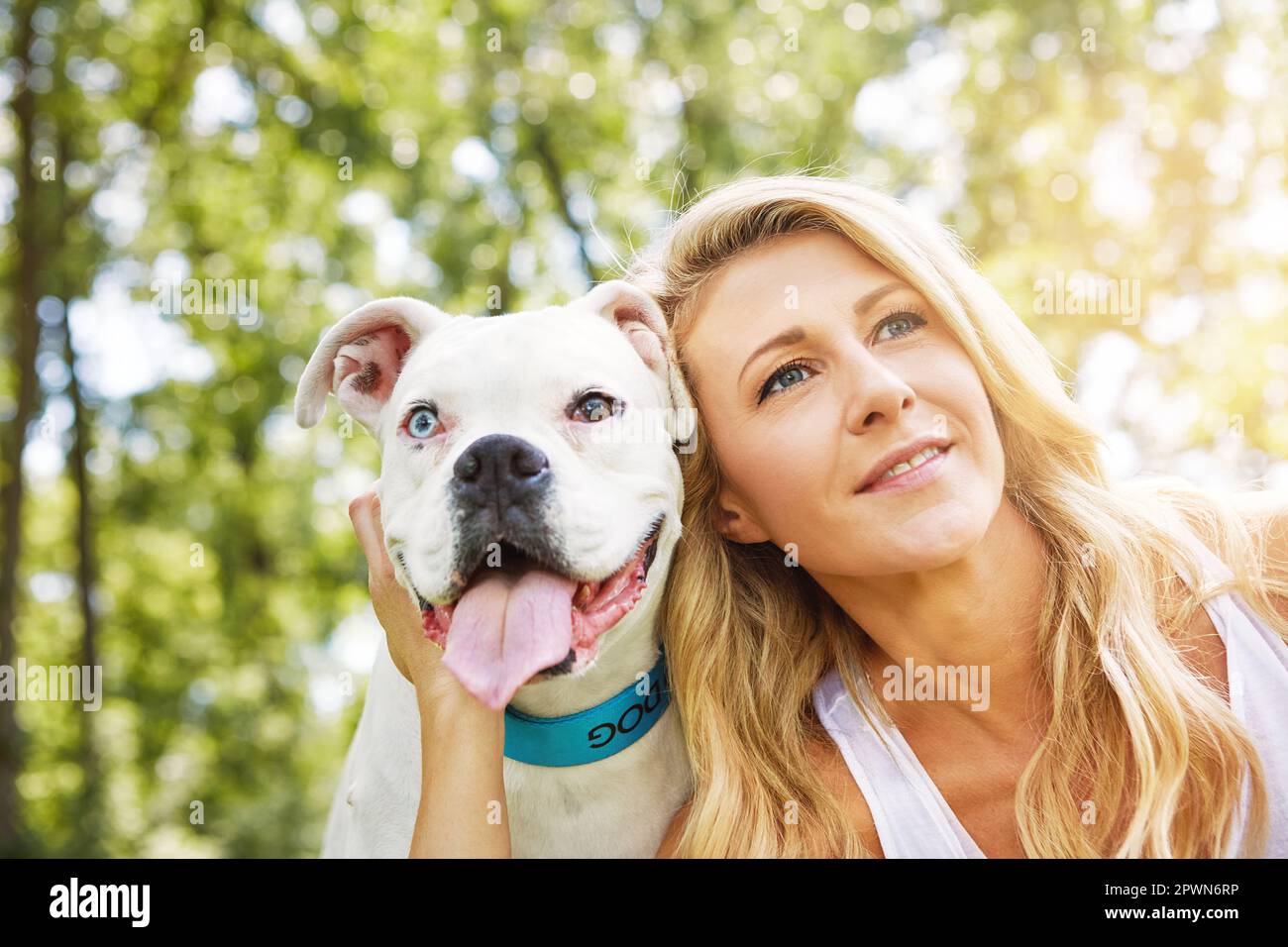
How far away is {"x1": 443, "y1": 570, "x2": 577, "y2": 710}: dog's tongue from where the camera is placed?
2141mm

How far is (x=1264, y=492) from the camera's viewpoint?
2797 mm

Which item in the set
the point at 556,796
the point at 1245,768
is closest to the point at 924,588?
the point at 1245,768

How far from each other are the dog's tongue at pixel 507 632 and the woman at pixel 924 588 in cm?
34

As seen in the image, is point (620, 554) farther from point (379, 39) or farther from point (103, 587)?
point (103, 587)

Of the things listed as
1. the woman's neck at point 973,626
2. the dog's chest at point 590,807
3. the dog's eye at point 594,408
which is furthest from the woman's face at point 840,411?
the dog's chest at point 590,807

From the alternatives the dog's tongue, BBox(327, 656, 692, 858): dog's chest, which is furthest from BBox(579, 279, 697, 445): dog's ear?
BBox(327, 656, 692, 858): dog's chest

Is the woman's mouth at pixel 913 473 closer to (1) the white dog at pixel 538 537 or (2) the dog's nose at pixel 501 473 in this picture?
(1) the white dog at pixel 538 537

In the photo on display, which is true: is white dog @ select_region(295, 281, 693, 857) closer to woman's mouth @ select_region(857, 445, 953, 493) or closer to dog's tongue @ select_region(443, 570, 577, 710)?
dog's tongue @ select_region(443, 570, 577, 710)

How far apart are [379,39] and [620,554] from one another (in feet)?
32.7

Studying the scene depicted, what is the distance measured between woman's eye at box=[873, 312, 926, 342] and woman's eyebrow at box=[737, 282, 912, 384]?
0.21ft

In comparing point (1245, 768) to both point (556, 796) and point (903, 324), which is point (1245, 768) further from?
point (556, 796)

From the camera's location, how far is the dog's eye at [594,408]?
2.49 m

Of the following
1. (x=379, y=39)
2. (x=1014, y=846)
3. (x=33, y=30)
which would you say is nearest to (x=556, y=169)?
(x=379, y=39)

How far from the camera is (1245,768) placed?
233 centimetres
